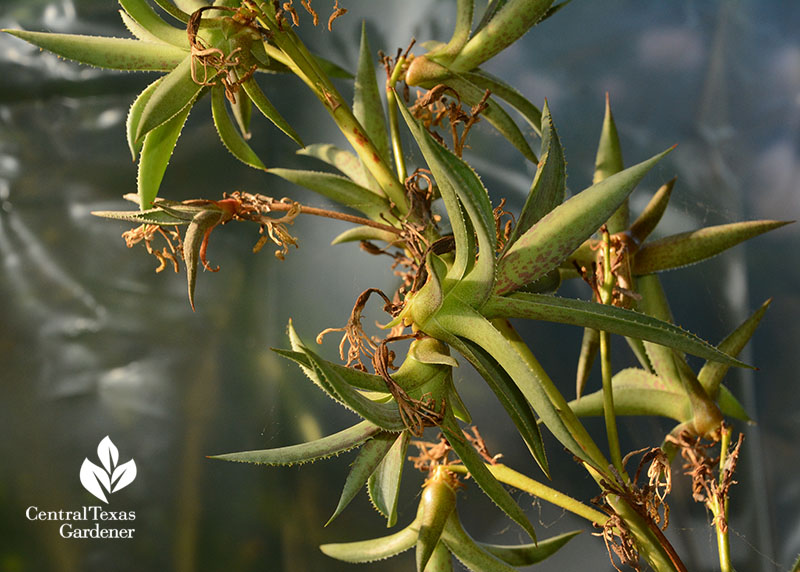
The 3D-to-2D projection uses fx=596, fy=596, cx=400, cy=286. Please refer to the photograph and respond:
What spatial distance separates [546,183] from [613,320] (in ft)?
0.35

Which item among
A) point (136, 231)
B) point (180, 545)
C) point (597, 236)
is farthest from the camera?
point (180, 545)

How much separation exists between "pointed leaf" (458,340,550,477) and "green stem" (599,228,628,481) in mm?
148

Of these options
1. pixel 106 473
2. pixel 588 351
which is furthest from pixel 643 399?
pixel 106 473

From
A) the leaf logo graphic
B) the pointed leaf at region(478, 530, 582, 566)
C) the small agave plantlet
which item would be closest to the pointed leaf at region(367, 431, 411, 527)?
the small agave plantlet

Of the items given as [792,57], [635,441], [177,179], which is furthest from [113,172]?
[792,57]

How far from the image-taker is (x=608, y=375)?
509 millimetres

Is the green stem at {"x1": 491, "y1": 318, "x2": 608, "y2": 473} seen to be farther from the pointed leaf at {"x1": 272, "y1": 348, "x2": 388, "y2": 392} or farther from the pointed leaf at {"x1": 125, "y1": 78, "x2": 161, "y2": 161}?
the pointed leaf at {"x1": 125, "y1": 78, "x2": 161, "y2": 161}

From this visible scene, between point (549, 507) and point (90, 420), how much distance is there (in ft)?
2.36

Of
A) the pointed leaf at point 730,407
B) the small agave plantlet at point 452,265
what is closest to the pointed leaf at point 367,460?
the small agave plantlet at point 452,265

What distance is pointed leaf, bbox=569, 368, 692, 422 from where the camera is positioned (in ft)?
1.83

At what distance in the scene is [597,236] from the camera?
0.61m

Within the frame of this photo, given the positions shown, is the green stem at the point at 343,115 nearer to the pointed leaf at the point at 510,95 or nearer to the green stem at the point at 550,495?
the pointed leaf at the point at 510,95

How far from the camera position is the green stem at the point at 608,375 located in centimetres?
48

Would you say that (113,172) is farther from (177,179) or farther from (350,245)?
(350,245)
